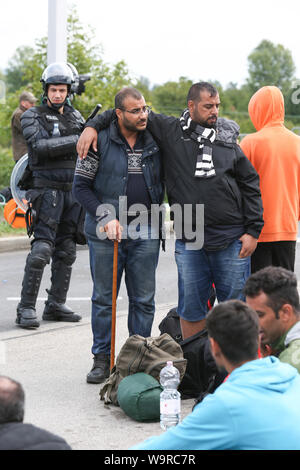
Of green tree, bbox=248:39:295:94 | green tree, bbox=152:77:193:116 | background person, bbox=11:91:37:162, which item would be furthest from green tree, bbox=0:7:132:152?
green tree, bbox=248:39:295:94

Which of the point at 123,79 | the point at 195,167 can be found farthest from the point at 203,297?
the point at 123,79

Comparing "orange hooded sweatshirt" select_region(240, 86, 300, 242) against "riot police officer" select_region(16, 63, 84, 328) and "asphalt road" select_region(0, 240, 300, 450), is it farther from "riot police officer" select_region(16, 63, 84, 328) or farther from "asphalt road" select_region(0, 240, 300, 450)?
"riot police officer" select_region(16, 63, 84, 328)

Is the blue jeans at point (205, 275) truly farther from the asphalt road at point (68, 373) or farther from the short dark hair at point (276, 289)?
the short dark hair at point (276, 289)

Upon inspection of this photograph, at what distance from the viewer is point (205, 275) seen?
16.8 ft

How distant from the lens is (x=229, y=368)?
10.1 feet

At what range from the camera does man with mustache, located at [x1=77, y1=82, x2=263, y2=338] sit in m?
4.98

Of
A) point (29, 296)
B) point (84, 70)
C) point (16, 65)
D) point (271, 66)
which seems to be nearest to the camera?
point (29, 296)

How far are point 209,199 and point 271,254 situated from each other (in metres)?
0.75

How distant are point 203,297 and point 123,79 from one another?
1077cm

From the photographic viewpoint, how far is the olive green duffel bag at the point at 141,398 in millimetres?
4516

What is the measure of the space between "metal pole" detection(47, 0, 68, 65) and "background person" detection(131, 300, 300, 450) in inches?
319

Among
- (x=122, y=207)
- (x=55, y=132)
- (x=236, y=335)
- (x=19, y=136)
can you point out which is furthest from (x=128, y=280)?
(x=19, y=136)

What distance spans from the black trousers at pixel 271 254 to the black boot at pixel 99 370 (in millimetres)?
1145

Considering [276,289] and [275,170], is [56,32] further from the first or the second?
[276,289]
